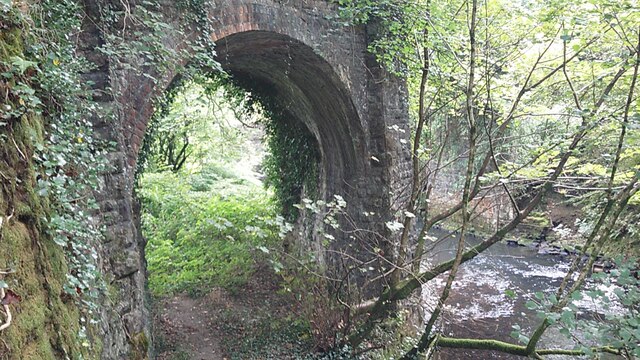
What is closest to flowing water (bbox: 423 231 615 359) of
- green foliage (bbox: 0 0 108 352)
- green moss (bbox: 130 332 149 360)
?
green moss (bbox: 130 332 149 360)

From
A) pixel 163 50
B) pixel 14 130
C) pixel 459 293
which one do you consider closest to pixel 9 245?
pixel 14 130

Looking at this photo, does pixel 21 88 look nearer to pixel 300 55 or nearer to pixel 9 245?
pixel 9 245

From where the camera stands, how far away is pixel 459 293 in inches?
348

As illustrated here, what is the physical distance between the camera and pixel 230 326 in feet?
20.8

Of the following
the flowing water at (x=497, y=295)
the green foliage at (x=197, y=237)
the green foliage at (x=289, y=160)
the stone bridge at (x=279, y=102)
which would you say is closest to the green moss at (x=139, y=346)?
the stone bridge at (x=279, y=102)

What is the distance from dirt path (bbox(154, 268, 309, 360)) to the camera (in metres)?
5.64

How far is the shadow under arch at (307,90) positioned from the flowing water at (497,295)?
2.09m

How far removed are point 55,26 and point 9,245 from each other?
1.74 metres

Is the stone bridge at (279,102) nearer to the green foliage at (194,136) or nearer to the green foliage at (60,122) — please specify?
the green foliage at (60,122)

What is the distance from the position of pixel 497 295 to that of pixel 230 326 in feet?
18.6

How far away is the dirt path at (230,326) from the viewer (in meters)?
5.64

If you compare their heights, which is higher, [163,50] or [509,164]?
[163,50]

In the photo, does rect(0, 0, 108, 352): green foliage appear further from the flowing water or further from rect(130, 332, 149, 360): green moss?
the flowing water

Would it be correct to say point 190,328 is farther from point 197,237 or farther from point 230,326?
point 197,237
